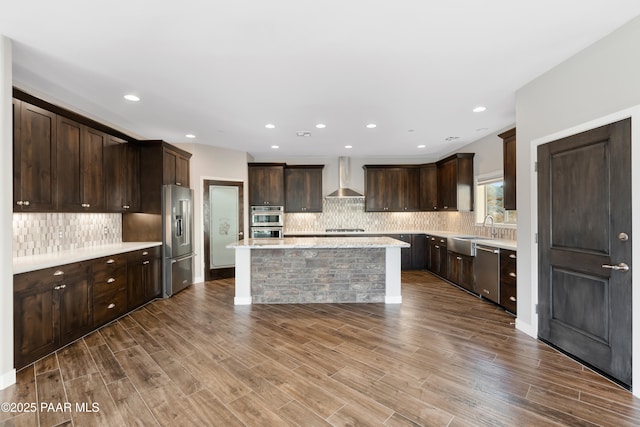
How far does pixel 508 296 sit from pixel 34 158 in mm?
5761

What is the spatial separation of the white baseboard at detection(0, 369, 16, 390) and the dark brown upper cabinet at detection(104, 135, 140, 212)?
7.30 ft

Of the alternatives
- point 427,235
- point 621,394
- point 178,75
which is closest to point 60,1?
point 178,75

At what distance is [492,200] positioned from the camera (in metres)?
5.56

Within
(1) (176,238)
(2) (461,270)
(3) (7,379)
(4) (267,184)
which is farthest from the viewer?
(4) (267,184)

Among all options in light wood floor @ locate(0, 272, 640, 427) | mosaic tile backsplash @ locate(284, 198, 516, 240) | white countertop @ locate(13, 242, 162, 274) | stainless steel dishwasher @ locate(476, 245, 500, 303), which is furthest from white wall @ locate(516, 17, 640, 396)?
white countertop @ locate(13, 242, 162, 274)

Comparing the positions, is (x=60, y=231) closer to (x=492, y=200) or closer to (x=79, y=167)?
(x=79, y=167)

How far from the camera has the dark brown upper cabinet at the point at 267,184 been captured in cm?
680

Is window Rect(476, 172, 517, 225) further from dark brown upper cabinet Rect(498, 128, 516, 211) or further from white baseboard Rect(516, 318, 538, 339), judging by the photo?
white baseboard Rect(516, 318, 538, 339)

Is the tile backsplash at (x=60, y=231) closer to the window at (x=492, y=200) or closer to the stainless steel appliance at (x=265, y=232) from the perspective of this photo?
the stainless steel appliance at (x=265, y=232)

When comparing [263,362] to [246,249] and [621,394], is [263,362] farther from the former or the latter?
[621,394]

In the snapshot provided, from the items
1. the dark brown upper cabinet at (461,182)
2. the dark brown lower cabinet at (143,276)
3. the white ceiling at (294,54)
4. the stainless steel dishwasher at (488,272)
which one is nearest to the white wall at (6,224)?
the white ceiling at (294,54)

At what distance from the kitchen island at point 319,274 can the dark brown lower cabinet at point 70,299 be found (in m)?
1.43

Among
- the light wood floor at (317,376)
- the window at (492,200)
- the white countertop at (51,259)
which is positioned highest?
the window at (492,200)

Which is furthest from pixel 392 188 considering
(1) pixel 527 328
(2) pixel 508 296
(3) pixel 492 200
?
(1) pixel 527 328
